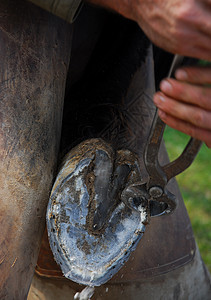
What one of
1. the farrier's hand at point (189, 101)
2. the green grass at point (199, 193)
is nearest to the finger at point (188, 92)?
the farrier's hand at point (189, 101)

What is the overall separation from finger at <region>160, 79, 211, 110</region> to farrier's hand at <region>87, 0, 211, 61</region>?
0.15 feet

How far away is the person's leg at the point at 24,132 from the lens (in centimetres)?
75

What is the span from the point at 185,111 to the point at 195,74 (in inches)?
2.2

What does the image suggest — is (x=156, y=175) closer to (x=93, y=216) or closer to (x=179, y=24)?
(x=93, y=216)

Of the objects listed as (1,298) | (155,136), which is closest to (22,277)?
(1,298)

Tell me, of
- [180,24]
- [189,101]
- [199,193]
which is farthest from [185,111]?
[199,193]

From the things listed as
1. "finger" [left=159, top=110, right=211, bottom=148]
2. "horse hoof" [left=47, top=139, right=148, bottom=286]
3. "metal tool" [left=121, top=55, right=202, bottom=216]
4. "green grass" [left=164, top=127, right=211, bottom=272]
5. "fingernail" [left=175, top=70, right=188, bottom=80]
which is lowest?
"green grass" [left=164, top=127, right=211, bottom=272]

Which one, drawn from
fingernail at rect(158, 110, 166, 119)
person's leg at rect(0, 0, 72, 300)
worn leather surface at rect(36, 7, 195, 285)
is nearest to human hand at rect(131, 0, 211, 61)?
fingernail at rect(158, 110, 166, 119)

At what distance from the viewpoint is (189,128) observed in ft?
2.27

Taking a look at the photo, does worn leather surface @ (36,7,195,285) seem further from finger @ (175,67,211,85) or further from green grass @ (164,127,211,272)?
green grass @ (164,127,211,272)

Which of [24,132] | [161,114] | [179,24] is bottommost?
[24,132]

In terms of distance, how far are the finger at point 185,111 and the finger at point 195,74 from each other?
4 centimetres

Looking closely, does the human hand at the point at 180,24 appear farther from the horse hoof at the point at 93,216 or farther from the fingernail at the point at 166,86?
the horse hoof at the point at 93,216

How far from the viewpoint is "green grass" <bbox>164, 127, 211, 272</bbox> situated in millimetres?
2010
